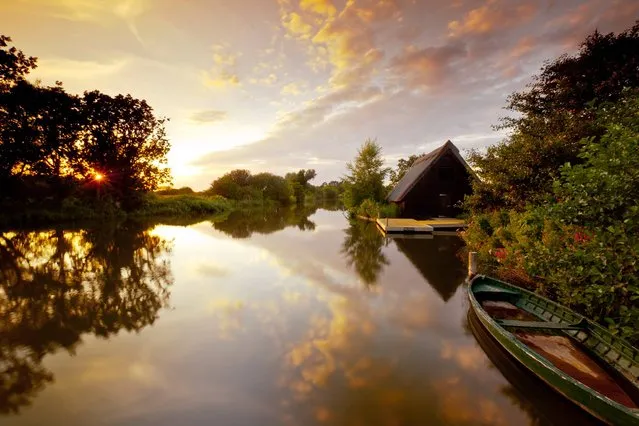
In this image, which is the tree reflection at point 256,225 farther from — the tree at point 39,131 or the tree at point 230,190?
the tree at point 230,190

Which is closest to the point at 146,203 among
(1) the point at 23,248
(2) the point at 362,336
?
(1) the point at 23,248

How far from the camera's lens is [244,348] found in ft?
20.9

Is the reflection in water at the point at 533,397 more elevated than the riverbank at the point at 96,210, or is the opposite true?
the riverbank at the point at 96,210

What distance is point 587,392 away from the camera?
3.88 m

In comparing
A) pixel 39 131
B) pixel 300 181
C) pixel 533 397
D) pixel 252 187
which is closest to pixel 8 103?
pixel 39 131

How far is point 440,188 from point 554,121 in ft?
55.6

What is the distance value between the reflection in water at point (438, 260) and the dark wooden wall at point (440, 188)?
29.2ft

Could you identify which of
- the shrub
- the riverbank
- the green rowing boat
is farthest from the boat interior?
the riverbank

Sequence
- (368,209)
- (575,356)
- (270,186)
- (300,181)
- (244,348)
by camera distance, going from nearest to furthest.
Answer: (575,356) < (244,348) < (368,209) < (270,186) < (300,181)

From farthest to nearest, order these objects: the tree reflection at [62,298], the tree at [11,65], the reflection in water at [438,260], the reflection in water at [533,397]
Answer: the tree at [11,65], the reflection in water at [438,260], the tree reflection at [62,298], the reflection in water at [533,397]

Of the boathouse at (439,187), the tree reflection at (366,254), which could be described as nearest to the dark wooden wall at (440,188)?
the boathouse at (439,187)

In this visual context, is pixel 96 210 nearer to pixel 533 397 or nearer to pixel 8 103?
pixel 8 103

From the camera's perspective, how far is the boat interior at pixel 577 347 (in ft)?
14.7

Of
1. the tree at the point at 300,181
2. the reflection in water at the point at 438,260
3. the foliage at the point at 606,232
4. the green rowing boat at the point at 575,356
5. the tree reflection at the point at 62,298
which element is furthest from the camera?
the tree at the point at 300,181
